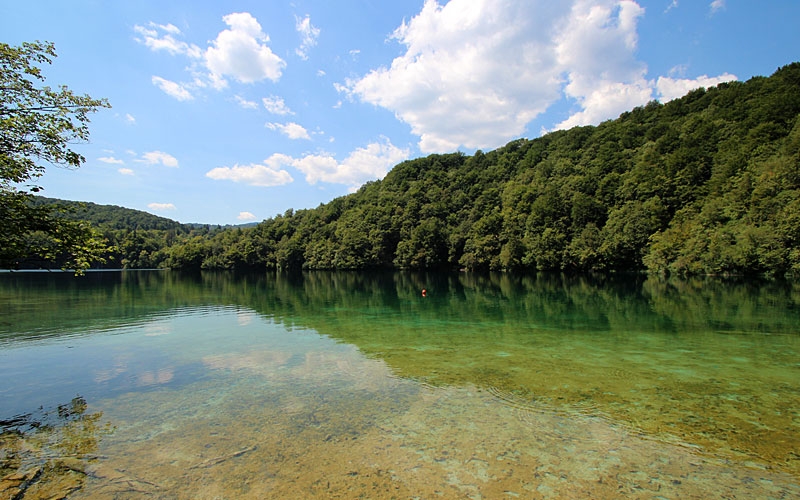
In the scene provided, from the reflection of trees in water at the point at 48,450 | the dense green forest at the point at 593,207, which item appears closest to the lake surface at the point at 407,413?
the reflection of trees in water at the point at 48,450

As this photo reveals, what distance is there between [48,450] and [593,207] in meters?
90.3

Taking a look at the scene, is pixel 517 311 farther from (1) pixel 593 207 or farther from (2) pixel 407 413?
(1) pixel 593 207

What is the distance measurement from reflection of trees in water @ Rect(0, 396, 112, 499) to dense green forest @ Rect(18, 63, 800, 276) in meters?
3.94

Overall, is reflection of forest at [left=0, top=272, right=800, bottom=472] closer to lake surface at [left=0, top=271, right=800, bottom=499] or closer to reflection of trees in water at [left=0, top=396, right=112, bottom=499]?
lake surface at [left=0, top=271, right=800, bottom=499]

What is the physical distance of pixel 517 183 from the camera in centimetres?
11106

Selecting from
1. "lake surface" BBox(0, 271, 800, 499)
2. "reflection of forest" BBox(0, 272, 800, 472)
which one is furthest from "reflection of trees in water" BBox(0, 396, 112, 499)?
"reflection of forest" BBox(0, 272, 800, 472)

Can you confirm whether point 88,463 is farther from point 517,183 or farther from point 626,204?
point 517,183

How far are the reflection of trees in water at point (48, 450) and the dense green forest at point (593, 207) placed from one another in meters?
3.94

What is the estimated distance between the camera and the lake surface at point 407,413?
6141 mm

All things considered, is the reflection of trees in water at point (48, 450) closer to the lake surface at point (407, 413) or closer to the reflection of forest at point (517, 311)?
the lake surface at point (407, 413)

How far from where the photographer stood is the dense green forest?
181 feet

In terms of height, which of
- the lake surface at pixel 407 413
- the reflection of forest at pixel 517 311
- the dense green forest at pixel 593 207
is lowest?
the reflection of forest at pixel 517 311

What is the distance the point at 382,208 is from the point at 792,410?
11915cm

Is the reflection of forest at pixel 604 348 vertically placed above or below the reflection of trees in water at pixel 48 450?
below
